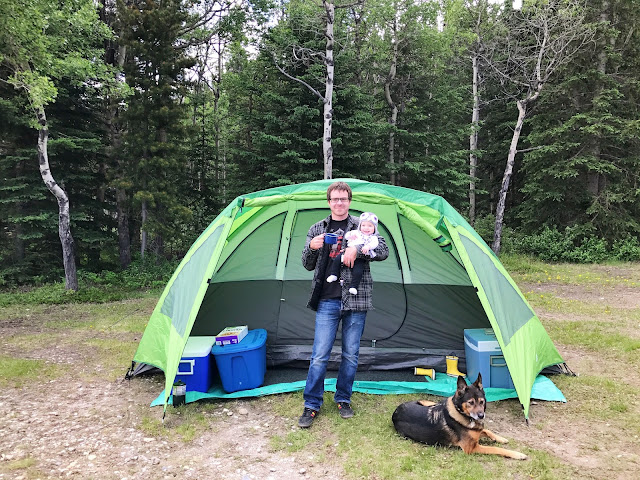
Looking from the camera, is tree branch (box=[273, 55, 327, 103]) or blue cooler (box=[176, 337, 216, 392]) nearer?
blue cooler (box=[176, 337, 216, 392])

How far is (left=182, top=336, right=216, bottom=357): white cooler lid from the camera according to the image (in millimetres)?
3742

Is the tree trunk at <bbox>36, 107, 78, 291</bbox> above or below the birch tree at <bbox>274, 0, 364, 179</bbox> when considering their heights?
below

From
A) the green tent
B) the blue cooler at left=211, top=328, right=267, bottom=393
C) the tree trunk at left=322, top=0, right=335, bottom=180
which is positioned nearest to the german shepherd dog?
the green tent

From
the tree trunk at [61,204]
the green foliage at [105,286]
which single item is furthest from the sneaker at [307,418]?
the tree trunk at [61,204]

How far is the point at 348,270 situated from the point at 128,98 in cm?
892

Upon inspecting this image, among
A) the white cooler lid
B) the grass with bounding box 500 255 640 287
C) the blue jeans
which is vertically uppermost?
the blue jeans

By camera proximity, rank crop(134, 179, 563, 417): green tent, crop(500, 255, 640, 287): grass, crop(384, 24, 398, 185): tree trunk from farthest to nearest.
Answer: crop(384, 24, 398, 185): tree trunk
crop(500, 255, 640, 287): grass
crop(134, 179, 563, 417): green tent

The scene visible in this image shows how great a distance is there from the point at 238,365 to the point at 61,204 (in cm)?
633

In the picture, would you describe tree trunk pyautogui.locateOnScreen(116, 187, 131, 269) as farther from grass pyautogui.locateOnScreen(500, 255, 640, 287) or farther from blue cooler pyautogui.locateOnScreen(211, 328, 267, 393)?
grass pyautogui.locateOnScreen(500, 255, 640, 287)

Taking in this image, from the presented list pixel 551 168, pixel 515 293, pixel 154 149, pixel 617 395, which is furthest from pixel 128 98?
pixel 551 168

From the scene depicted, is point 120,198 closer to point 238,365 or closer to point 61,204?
point 61,204

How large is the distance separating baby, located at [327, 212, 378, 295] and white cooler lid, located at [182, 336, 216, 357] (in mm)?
1372

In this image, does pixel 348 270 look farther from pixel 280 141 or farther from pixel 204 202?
pixel 204 202

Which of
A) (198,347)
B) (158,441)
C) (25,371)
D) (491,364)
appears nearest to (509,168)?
(491,364)
